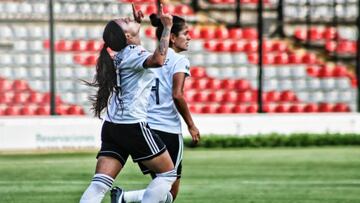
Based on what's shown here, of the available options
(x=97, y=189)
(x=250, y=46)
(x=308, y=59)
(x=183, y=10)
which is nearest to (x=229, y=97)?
(x=250, y=46)

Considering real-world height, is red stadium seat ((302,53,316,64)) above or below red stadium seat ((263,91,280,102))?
above

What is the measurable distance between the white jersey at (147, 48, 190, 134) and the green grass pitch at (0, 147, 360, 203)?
298 cm

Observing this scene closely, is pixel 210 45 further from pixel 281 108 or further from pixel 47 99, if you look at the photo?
pixel 47 99

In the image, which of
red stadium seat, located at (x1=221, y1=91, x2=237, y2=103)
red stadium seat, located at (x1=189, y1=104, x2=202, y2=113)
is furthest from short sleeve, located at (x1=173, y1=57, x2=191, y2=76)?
red stadium seat, located at (x1=221, y1=91, x2=237, y2=103)

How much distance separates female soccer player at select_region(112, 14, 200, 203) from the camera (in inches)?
410

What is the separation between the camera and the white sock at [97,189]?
9.30 m

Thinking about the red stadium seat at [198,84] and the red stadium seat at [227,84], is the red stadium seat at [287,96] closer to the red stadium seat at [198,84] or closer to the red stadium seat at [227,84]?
the red stadium seat at [227,84]

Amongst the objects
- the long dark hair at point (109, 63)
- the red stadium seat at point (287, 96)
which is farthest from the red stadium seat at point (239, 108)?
the long dark hair at point (109, 63)

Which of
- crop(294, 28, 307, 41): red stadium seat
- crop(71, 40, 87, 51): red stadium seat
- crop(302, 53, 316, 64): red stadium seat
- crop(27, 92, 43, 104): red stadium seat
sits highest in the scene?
crop(294, 28, 307, 41): red stadium seat

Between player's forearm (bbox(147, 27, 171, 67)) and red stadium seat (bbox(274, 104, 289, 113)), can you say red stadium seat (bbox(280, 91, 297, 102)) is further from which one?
player's forearm (bbox(147, 27, 171, 67))

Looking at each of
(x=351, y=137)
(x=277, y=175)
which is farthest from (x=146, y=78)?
(x=351, y=137)

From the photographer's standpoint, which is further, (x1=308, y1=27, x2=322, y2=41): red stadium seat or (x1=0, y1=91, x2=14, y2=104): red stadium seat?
(x1=308, y1=27, x2=322, y2=41): red stadium seat

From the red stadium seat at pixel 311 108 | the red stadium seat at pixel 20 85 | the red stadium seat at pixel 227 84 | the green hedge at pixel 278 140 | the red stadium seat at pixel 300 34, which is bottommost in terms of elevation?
the green hedge at pixel 278 140

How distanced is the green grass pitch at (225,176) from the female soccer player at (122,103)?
13.1 ft
